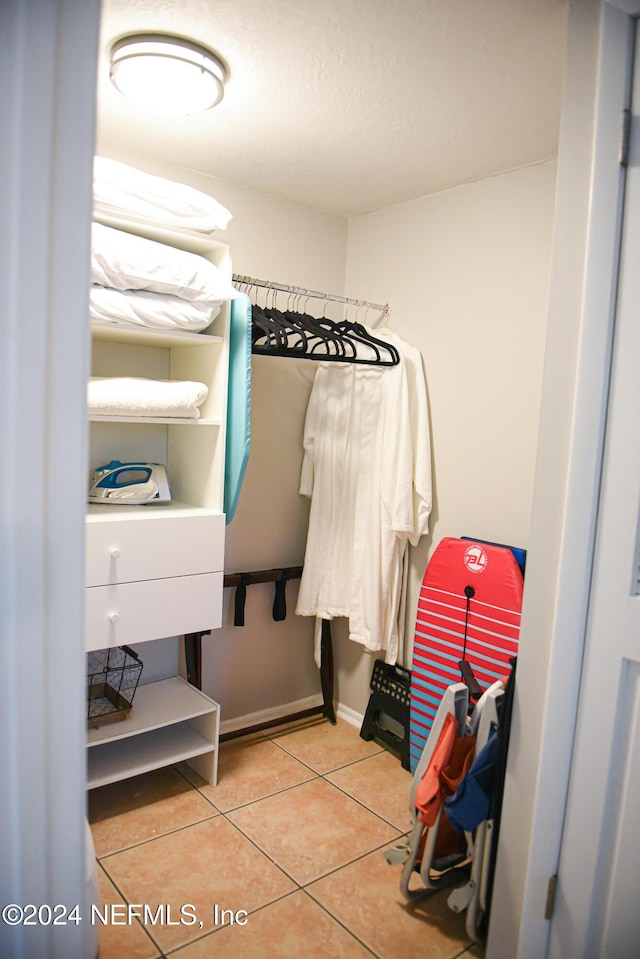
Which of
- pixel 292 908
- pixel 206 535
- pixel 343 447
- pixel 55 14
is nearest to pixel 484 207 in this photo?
pixel 343 447

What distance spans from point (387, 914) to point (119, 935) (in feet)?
2.52

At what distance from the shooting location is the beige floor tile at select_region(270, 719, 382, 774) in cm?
280

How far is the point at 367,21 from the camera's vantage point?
5.16 ft

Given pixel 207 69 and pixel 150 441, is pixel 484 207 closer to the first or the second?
pixel 207 69

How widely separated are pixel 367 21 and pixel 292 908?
7.92ft

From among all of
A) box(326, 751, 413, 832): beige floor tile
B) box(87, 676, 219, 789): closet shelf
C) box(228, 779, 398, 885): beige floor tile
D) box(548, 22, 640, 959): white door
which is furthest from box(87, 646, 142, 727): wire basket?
box(548, 22, 640, 959): white door

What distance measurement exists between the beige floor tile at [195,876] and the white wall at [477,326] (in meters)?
1.16

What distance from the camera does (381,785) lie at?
2625mm

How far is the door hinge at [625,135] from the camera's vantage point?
1.36 meters

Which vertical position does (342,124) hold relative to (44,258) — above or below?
above

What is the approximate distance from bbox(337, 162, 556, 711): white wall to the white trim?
79.4 inches

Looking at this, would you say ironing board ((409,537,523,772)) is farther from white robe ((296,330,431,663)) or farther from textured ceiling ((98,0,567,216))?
textured ceiling ((98,0,567,216))

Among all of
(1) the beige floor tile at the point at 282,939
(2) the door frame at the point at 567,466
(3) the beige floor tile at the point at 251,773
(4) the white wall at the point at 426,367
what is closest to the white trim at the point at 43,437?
(2) the door frame at the point at 567,466

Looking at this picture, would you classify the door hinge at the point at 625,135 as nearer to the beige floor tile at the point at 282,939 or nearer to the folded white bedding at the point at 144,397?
the folded white bedding at the point at 144,397
